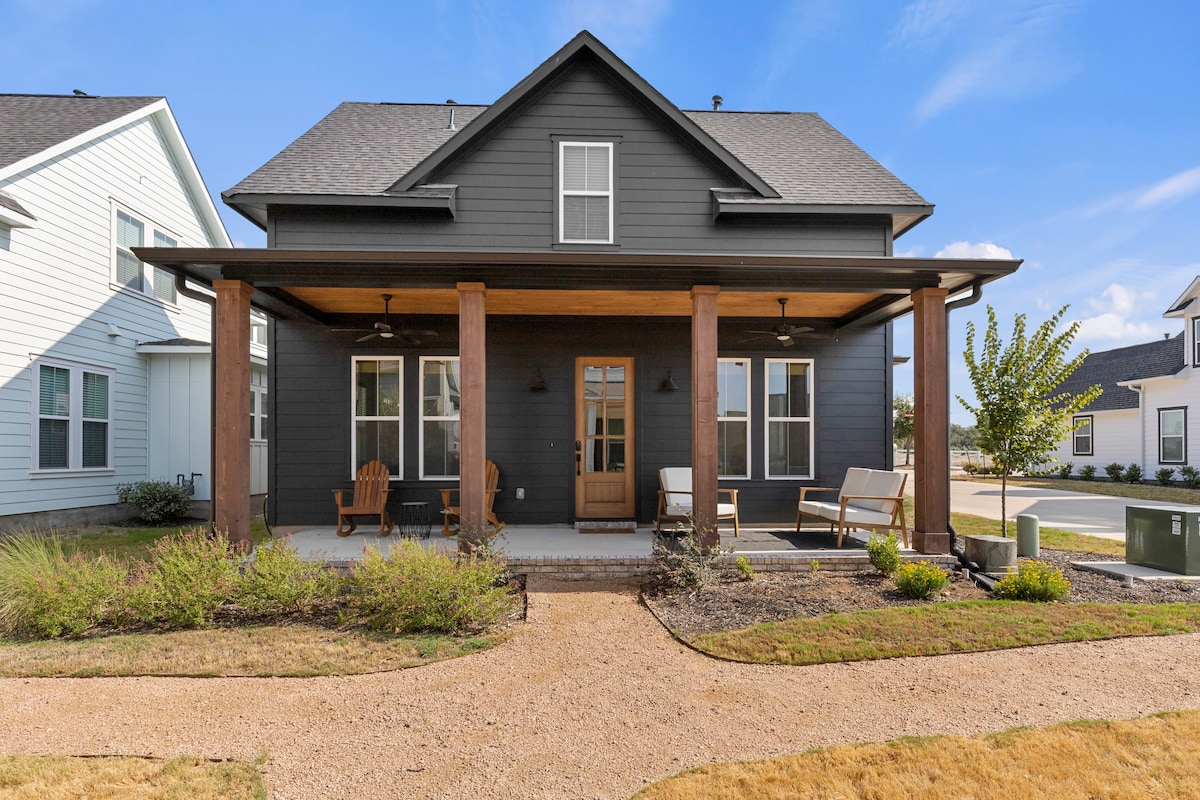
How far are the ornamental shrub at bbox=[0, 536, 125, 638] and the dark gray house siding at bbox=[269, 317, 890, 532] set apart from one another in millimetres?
3361

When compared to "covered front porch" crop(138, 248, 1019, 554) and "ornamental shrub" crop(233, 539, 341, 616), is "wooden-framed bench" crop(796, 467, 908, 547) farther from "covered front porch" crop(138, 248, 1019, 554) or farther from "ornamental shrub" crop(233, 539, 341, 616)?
"ornamental shrub" crop(233, 539, 341, 616)

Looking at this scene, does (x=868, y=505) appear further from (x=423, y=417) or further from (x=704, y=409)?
(x=423, y=417)

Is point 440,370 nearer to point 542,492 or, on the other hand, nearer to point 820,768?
point 542,492

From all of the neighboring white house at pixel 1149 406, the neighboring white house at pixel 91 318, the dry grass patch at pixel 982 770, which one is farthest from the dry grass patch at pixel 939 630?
the neighboring white house at pixel 1149 406

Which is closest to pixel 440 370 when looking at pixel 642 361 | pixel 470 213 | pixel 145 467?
pixel 470 213

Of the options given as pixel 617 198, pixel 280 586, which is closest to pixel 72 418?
pixel 280 586

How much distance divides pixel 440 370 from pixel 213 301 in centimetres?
282

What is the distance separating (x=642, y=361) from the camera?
8.66 m

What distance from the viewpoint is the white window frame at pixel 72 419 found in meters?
9.06

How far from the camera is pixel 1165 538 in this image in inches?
250

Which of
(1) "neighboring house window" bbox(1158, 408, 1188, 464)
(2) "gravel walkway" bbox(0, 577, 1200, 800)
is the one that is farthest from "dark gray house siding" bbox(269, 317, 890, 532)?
(1) "neighboring house window" bbox(1158, 408, 1188, 464)

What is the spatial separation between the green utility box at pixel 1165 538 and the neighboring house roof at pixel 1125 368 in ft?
42.1

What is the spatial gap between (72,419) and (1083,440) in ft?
86.5

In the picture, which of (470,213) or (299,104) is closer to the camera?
(470,213)
